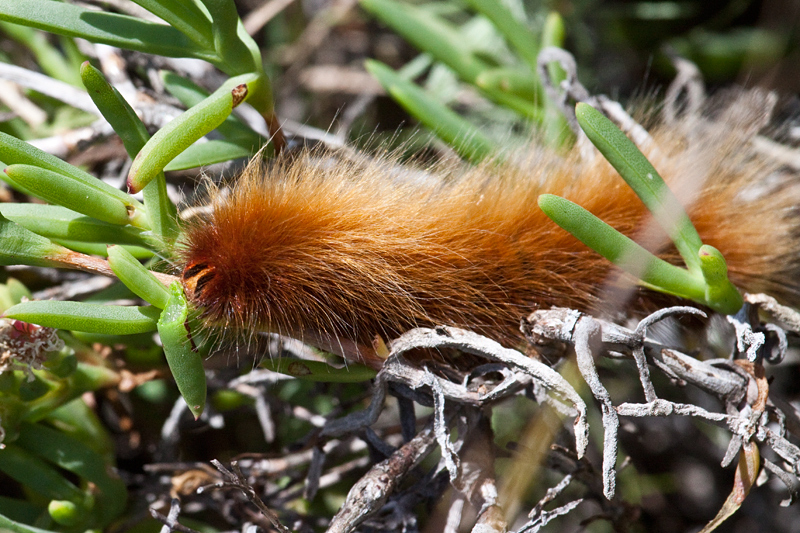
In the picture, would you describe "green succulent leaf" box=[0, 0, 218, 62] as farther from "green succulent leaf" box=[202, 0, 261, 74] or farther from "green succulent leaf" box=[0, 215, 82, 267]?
"green succulent leaf" box=[0, 215, 82, 267]

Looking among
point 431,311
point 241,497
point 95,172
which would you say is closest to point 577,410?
point 431,311

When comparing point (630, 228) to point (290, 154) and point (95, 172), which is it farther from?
point (95, 172)

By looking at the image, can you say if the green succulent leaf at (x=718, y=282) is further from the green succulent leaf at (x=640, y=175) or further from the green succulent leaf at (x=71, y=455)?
the green succulent leaf at (x=71, y=455)

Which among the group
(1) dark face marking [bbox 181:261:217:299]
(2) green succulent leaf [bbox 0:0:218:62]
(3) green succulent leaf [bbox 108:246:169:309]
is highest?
(2) green succulent leaf [bbox 0:0:218:62]

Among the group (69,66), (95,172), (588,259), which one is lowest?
(95,172)

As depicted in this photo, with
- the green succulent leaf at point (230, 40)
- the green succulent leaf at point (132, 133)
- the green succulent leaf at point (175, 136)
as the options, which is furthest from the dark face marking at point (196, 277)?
the green succulent leaf at point (230, 40)

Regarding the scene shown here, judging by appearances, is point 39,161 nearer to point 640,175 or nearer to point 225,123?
point 225,123

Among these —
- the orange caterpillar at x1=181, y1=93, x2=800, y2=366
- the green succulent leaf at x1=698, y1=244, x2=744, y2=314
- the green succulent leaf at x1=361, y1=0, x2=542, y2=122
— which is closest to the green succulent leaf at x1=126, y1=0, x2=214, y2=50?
the orange caterpillar at x1=181, y1=93, x2=800, y2=366
